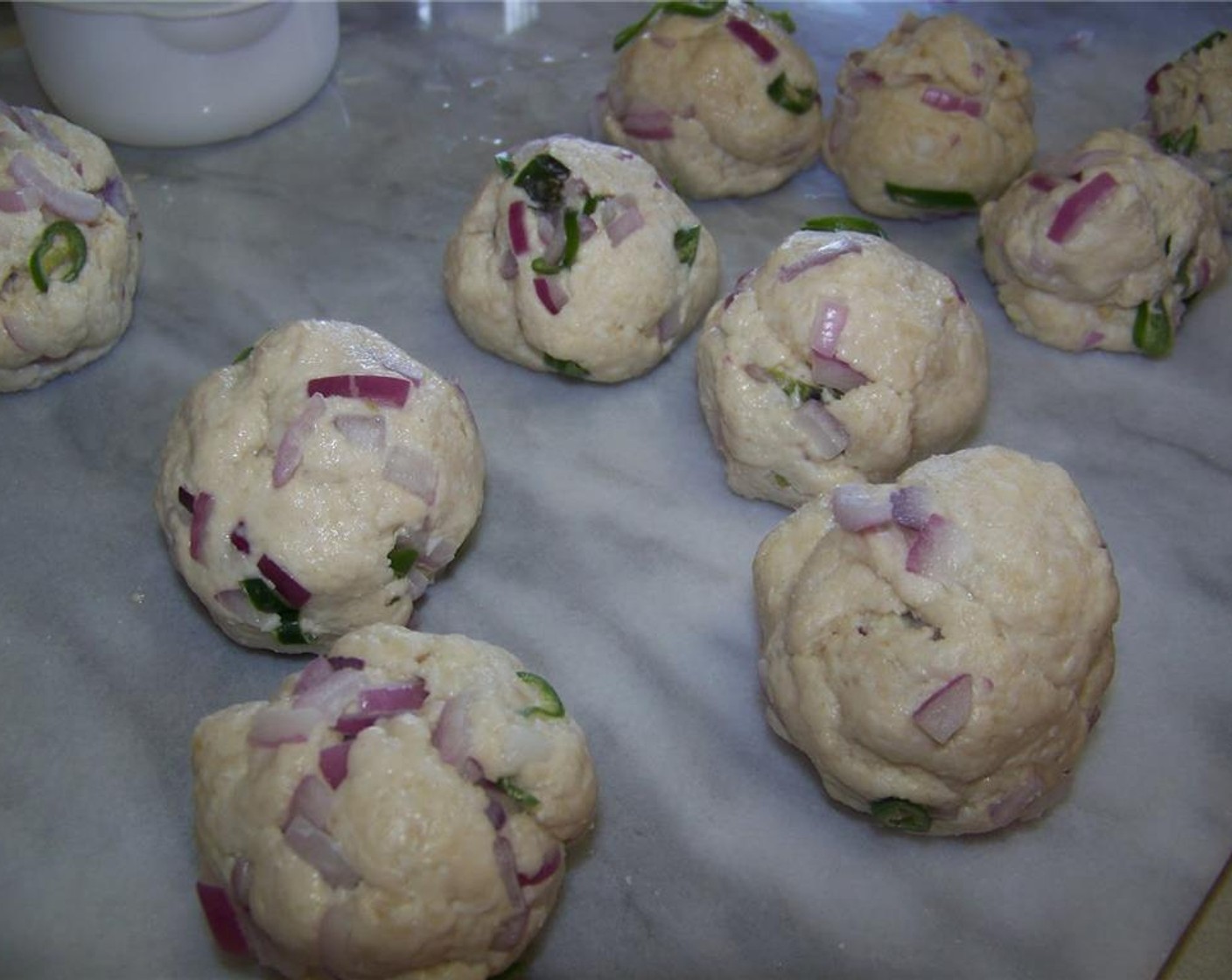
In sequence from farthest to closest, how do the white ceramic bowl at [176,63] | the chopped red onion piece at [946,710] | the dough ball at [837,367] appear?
the white ceramic bowl at [176,63], the dough ball at [837,367], the chopped red onion piece at [946,710]

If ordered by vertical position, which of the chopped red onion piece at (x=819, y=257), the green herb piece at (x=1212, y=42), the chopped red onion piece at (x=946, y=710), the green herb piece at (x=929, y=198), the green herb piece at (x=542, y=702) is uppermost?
the green herb piece at (x=1212, y=42)

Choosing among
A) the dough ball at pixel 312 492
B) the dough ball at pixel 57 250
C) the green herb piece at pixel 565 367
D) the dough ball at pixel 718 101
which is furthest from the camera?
the dough ball at pixel 718 101

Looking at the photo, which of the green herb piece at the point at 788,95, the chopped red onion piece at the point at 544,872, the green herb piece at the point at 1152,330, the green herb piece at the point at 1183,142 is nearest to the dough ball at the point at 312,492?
the chopped red onion piece at the point at 544,872

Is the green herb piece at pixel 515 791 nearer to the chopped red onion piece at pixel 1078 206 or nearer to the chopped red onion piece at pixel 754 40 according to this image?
the chopped red onion piece at pixel 1078 206

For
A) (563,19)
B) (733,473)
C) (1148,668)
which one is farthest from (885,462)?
(563,19)

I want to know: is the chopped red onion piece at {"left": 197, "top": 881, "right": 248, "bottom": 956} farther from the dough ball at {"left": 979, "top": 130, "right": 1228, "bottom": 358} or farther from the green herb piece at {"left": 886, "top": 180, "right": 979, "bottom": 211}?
Answer: the green herb piece at {"left": 886, "top": 180, "right": 979, "bottom": 211}

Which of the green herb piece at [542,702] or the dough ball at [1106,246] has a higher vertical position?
the dough ball at [1106,246]

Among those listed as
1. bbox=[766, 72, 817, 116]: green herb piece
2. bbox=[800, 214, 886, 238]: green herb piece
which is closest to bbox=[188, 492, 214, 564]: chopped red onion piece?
bbox=[800, 214, 886, 238]: green herb piece

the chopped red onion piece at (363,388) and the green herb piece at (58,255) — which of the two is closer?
the chopped red onion piece at (363,388)
